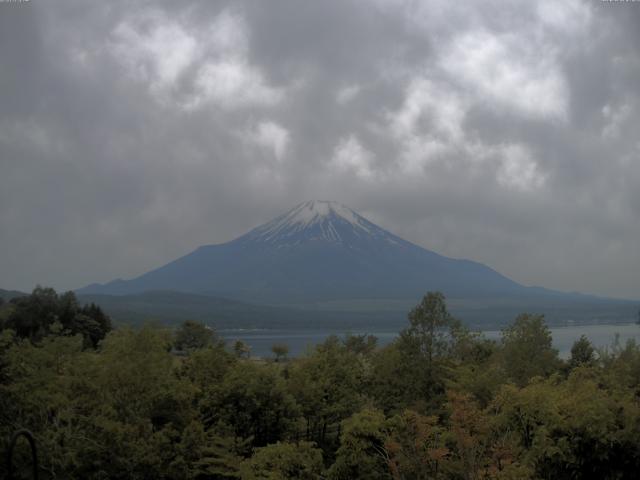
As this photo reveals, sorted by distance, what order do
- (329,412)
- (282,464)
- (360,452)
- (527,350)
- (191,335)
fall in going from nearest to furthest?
(282,464)
(360,452)
(329,412)
(527,350)
(191,335)

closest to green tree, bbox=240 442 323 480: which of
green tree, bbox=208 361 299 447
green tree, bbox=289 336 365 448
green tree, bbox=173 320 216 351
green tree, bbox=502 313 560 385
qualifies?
green tree, bbox=208 361 299 447

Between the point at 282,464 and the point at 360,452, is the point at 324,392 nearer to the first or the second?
the point at 360,452

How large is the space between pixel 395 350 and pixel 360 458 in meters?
9.82

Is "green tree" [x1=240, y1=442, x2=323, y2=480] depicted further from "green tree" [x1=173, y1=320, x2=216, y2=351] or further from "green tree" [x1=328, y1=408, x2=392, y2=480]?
"green tree" [x1=173, y1=320, x2=216, y2=351]

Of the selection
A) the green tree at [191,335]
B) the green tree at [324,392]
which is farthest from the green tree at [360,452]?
the green tree at [191,335]

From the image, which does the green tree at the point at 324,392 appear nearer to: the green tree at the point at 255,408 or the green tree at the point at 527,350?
the green tree at the point at 255,408

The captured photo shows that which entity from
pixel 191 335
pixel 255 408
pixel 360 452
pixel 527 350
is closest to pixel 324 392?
pixel 255 408

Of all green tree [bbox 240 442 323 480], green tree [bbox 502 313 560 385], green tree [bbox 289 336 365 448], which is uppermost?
green tree [bbox 502 313 560 385]

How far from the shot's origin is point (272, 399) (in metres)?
26.5

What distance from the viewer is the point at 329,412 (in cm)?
2764

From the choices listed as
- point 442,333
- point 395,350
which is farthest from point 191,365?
point 442,333

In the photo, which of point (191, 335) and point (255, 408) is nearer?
point (255, 408)

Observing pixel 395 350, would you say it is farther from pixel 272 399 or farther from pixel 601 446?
pixel 601 446

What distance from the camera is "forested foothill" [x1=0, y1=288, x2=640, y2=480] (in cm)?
2089
